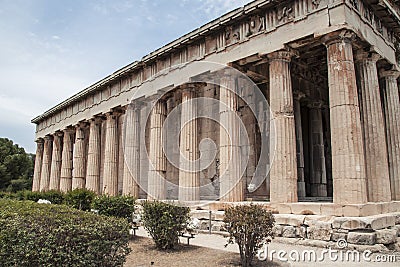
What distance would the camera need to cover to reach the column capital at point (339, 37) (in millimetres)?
12109

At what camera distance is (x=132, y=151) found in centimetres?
2128

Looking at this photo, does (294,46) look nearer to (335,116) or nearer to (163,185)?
(335,116)

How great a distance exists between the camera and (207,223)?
14.2 m

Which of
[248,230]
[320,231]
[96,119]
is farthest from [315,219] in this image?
[96,119]

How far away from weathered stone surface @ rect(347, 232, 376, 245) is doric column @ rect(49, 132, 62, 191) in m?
26.5

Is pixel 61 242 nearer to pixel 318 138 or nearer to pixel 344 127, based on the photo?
pixel 344 127

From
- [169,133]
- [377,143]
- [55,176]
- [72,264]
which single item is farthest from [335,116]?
[55,176]

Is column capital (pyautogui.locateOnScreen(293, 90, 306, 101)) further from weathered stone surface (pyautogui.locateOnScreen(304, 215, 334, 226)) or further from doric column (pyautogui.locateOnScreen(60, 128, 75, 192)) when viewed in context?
doric column (pyautogui.locateOnScreen(60, 128, 75, 192))

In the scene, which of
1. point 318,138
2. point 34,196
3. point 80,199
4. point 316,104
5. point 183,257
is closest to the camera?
point 183,257

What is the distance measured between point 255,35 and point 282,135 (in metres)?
4.49

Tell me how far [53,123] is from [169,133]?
14220 millimetres

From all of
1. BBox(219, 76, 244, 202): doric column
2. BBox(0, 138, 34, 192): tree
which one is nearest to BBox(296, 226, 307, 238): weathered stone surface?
BBox(219, 76, 244, 202): doric column

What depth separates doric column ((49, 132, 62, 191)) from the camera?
100ft

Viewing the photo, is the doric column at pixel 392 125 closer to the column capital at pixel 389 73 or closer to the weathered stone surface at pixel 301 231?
the column capital at pixel 389 73
